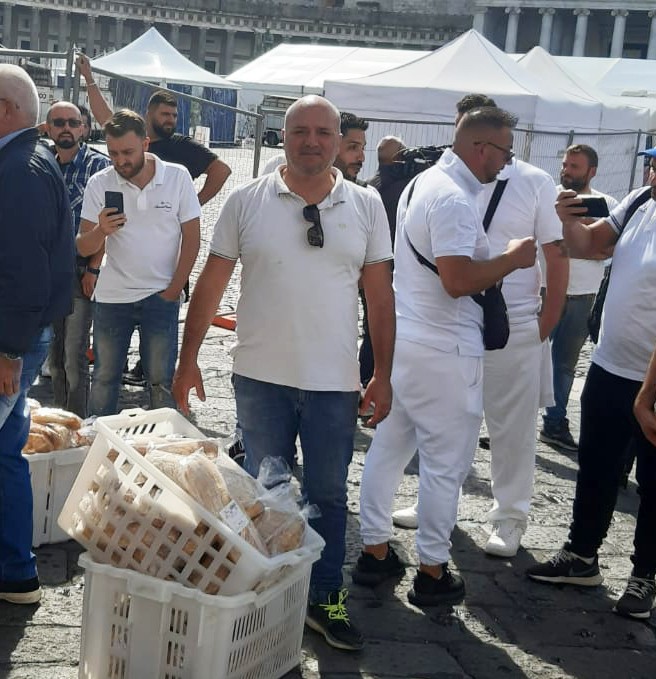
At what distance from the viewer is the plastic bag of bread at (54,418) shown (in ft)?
15.5

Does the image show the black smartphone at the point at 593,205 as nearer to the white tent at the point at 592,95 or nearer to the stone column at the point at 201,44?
the white tent at the point at 592,95

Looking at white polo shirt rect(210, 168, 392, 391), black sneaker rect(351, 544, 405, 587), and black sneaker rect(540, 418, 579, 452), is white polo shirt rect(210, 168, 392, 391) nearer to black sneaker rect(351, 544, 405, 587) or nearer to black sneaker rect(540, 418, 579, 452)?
black sneaker rect(351, 544, 405, 587)

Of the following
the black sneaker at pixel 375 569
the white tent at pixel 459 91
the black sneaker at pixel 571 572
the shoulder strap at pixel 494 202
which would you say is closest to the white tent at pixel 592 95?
the white tent at pixel 459 91

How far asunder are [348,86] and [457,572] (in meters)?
11.2

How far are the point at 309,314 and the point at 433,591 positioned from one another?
1187mm

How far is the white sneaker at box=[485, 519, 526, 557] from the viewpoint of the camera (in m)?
4.87

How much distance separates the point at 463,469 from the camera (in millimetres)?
4371

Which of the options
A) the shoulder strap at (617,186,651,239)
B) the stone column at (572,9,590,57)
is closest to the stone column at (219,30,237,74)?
the stone column at (572,9,590,57)

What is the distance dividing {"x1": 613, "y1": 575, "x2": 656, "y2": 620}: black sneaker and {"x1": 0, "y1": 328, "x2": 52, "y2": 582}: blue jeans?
2.12 metres

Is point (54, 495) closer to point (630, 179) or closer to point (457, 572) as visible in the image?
point (457, 572)

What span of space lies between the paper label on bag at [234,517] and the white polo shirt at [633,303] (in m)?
1.76

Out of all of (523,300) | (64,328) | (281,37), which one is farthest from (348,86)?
(281,37)

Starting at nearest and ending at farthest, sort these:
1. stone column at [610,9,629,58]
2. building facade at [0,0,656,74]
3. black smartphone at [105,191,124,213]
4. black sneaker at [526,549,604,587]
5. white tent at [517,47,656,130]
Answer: black sneaker at [526,549,604,587], black smartphone at [105,191,124,213], white tent at [517,47,656,130], building facade at [0,0,656,74], stone column at [610,9,629,58]

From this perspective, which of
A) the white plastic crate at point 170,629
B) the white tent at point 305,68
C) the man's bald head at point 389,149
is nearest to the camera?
the white plastic crate at point 170,629
